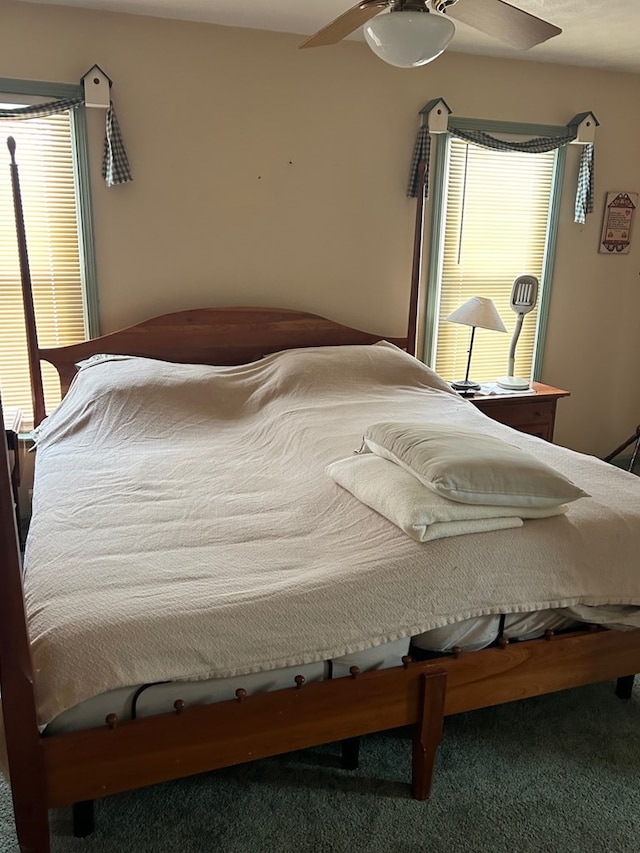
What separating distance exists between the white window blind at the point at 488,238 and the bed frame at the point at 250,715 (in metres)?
2.22

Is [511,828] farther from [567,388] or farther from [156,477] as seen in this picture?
[567,388]

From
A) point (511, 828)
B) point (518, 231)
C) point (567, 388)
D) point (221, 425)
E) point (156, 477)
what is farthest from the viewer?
point (567, 388)

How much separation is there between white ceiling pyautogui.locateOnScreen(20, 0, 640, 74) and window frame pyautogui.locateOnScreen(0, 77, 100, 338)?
337 millimetres

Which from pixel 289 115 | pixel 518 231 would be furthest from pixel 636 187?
pixel 289 115

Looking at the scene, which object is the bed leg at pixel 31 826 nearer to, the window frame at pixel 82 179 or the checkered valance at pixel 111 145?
the window frame at pixel 82 179

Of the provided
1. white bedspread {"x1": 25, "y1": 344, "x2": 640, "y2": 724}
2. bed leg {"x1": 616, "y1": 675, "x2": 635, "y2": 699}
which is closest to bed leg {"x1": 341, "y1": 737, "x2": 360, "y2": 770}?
white bedspread {"x1": 25, "y1": 344, "x2": 640, "y2": 724}

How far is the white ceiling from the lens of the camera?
109 inches

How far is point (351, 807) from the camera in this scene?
164cm

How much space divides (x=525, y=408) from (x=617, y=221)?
1.40 metres

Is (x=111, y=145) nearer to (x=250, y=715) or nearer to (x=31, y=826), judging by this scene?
(x=250, y=715)

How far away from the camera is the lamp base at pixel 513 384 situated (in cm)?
361

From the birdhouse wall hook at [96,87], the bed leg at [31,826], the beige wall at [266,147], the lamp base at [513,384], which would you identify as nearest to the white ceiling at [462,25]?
the beige wall at [266,147]

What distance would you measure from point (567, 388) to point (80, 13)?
3262 mm

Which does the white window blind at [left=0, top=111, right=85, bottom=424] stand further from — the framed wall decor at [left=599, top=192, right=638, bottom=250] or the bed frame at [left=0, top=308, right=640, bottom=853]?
the framed wall decor at [left=599, top=192, right=638, bottom=250]
